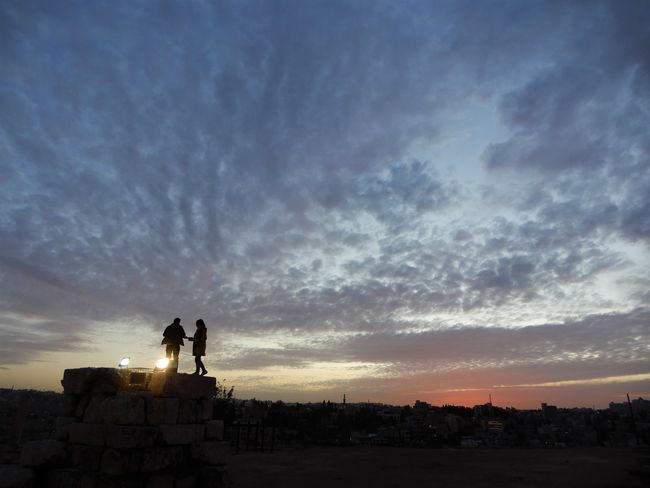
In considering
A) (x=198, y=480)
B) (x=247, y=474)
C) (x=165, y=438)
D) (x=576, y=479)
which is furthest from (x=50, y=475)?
(x=576, y=479)

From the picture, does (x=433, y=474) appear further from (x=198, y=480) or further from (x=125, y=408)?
(x=125, y=408)

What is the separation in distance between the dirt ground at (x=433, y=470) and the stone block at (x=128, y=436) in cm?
579

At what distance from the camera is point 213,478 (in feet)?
29.1

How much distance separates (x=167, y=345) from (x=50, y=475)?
3.45 m

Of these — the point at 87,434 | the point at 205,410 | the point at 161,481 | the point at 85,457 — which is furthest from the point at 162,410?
the point at 85,457

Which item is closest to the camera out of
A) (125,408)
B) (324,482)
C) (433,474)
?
(125,408)

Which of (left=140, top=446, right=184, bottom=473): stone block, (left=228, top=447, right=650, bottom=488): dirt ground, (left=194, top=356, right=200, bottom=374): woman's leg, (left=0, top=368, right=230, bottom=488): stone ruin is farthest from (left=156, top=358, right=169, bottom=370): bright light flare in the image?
(left=228, top=447, right=650, bottom=488): dirt ground

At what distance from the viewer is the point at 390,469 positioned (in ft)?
57.4

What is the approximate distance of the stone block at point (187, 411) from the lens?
899 centimetres

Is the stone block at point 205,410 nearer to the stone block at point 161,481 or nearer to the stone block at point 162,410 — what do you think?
the stone block at point 162,410

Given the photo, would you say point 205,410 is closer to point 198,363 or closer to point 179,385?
point 179,385

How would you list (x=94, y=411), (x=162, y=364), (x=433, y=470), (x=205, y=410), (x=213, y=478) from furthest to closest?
(x=433, y=470) → (x=162, y=364) → (x=205, y=410) → (x=213, y=478) → (x=94, y=411)

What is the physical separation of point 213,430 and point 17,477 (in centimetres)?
379

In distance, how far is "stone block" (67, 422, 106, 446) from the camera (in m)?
8.09
